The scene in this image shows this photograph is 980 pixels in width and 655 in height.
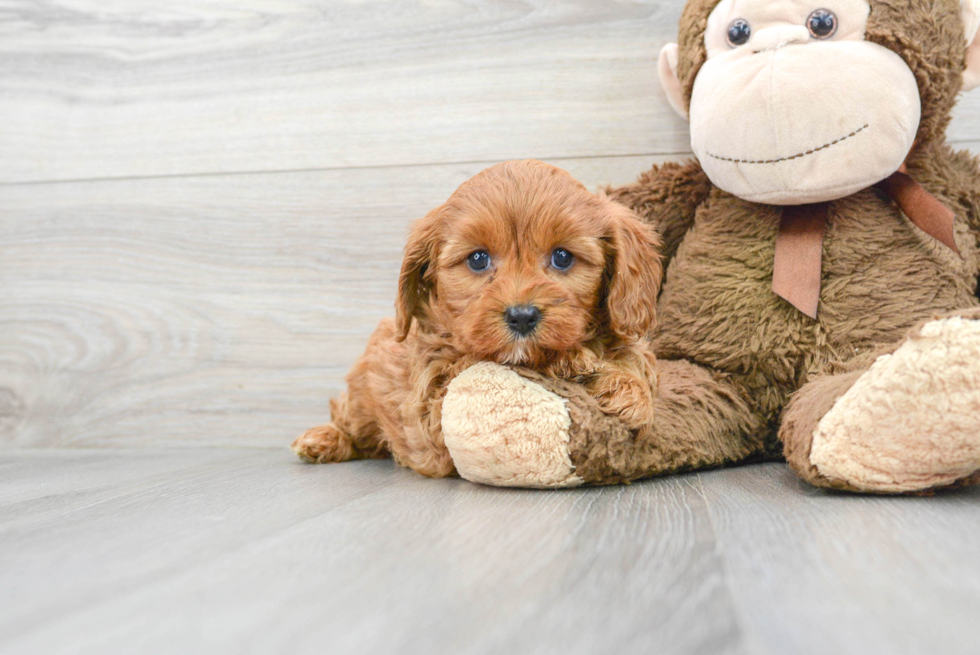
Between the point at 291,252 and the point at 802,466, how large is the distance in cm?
140

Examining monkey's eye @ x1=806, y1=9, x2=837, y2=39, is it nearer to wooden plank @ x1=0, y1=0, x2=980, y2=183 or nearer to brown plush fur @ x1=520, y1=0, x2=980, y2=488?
brown plush fur @ x1=520, y1=0, x2=980, y2=488

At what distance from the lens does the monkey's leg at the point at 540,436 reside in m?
1.20

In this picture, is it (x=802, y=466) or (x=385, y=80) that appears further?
(x=385, y=80)

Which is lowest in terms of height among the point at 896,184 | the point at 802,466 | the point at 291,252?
the point at 802,466

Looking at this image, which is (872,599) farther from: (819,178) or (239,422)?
(239,422)

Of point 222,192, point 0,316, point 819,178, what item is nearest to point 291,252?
point 222,192

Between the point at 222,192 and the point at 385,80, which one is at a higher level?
the point at 385,80

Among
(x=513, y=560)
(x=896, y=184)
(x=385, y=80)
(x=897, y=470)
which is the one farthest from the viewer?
(x=385, y=80)

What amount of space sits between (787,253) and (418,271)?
0.72 m

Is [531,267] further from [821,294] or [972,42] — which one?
[972,42]

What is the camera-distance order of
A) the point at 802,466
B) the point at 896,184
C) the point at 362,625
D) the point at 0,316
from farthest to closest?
the point at 0,316, the point at 896,184, the point at 802,466, the point at 362,625

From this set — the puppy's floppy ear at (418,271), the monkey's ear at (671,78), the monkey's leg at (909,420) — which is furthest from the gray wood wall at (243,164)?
the monkey's leg at (909,420)

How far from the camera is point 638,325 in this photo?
1.30 m

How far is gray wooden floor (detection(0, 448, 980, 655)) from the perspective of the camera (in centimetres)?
62
